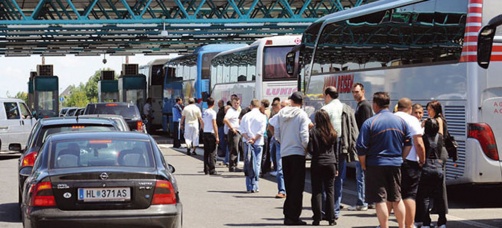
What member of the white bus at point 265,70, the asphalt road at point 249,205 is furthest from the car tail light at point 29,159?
the white bus at point 265,70

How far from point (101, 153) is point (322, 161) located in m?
3.02

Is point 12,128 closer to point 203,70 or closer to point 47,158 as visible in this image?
point 203,70

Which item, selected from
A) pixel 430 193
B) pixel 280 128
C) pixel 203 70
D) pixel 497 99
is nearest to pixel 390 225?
pixel 430 193

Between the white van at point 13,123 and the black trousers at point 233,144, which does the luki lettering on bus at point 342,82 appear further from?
the white van at point 13,123

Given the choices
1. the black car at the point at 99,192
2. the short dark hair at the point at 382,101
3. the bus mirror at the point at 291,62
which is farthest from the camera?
the bus mirror at the point at 291,62

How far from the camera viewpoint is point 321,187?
12320mm

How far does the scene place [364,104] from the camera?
46.5 ft

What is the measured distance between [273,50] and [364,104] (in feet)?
44.6

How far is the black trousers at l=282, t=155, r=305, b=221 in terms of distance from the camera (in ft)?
40.4

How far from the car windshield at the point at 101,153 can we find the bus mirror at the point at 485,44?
17.6 ft

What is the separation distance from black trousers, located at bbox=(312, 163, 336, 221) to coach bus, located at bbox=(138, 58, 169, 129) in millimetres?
38017

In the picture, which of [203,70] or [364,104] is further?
[203,70]

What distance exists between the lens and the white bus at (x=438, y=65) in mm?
13812

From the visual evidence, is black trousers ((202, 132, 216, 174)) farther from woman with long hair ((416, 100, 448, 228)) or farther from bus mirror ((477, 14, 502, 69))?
woman with long hair ((416, 100, 448, 228))
